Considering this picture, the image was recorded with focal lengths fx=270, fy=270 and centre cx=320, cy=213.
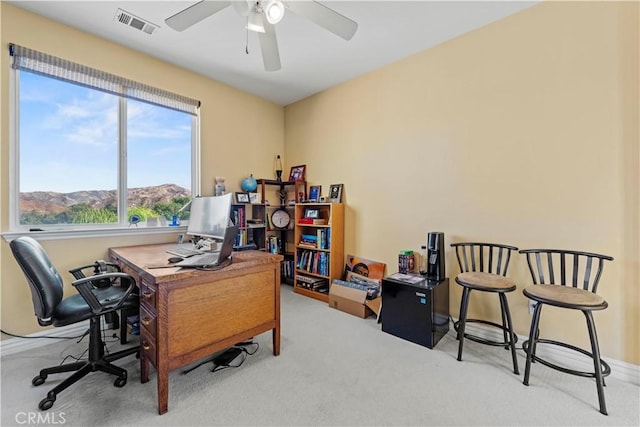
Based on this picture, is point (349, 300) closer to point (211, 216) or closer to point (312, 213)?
point (312, 213)

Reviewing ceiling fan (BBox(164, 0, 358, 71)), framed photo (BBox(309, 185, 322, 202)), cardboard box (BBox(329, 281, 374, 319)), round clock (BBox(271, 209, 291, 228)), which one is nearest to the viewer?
ceiling fan (BBox(164, 0, 358, 71))

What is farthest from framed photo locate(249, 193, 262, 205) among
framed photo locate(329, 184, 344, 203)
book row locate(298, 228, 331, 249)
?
framed photo locate(329, 184, 344, 203)

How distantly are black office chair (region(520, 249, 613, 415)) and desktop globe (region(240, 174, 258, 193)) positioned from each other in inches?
118

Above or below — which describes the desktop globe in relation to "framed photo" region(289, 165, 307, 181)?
below

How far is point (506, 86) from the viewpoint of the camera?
2.27 meters

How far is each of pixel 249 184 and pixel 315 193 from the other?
0.91 meters

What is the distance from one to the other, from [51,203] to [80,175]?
0.33 m

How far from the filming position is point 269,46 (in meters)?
1.96

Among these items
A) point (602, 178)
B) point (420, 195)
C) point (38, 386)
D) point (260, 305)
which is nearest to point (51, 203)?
point (38, 386)

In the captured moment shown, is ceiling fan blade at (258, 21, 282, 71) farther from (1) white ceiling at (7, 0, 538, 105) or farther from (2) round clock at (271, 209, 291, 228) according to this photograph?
(2) round clock at (271, 209, 291, 228)

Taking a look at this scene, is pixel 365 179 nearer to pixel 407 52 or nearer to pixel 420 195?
pixel 420 195

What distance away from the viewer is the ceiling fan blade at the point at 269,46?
72.9 inches

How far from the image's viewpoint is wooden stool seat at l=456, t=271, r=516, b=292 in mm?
1875

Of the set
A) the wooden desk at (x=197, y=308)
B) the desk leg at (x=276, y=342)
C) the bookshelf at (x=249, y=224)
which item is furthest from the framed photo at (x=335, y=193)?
the desk leg at (x=276, y=342)
